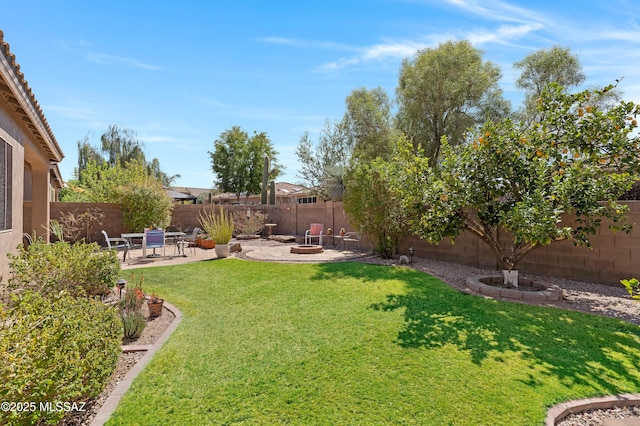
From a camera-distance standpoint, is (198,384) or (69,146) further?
(69,146)

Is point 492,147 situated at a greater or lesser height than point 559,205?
greater

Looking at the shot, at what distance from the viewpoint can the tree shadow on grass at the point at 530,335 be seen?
361cm

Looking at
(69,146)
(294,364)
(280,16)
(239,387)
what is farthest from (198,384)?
(69,146)

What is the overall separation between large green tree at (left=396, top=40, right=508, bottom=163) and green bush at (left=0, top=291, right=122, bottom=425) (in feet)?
52.5

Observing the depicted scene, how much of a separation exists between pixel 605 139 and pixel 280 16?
8481 millimetres

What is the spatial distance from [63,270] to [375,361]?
16.1 feet

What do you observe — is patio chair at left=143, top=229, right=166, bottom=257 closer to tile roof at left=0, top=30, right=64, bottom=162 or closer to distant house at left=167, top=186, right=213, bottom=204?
tile roof at left=0, top=30, right=64, bottom=162

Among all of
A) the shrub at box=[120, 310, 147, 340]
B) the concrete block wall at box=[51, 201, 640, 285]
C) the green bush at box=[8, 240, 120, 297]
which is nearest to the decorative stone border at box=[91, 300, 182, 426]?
the shrub at box=[120, 310, 147, 340]

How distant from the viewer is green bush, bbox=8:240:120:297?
4730 mm

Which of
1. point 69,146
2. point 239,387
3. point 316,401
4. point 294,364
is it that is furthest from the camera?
point 69,146

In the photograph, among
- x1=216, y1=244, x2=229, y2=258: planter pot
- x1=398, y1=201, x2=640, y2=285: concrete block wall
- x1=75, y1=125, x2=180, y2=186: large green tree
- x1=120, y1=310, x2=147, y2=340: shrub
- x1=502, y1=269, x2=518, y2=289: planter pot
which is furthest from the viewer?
x1=75, y1=125, x2=180, y2=186: large green tree

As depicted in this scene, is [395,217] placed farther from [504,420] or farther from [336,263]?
[504,420]

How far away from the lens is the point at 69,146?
105 ft

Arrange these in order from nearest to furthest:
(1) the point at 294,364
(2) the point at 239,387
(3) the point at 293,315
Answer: (2) the point at 239,387 < (1) the point at 294,364 < (3) the point at 293,315
